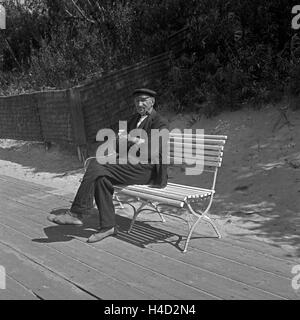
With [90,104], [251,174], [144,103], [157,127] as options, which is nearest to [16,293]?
[157,127]

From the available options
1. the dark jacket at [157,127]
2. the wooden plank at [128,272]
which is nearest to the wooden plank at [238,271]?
the wooden plank at [128,272]

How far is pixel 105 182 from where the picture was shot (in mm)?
4527

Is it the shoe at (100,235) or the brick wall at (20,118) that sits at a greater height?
the brick wall at (20,118)

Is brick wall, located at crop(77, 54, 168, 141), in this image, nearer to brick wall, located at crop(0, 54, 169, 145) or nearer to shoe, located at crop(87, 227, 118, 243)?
brick wall, located at crop(0, 54, 169, 145)

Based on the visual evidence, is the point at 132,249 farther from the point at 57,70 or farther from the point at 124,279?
the point at 57,70

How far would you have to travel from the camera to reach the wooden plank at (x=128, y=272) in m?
3.42

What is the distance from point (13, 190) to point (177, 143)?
3.18 meters

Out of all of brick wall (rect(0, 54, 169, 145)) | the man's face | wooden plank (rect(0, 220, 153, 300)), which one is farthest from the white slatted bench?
brick wall (rect(0, 54, 169, 145))

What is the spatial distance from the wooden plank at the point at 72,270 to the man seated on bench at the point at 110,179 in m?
0.40

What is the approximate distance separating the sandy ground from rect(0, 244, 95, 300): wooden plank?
69.4 inches

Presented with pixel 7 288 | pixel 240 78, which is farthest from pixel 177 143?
pixel 240 78

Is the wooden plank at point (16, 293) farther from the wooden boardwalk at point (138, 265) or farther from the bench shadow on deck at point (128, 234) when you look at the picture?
the bench shadow on deck at point (128, 234)

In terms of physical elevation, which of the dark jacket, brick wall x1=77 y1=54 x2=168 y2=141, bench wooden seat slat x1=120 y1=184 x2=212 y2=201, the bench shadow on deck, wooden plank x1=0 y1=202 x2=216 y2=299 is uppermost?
brick wall x1=77 y1=54 x2=168 y2=141

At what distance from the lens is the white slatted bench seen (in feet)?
13.9
